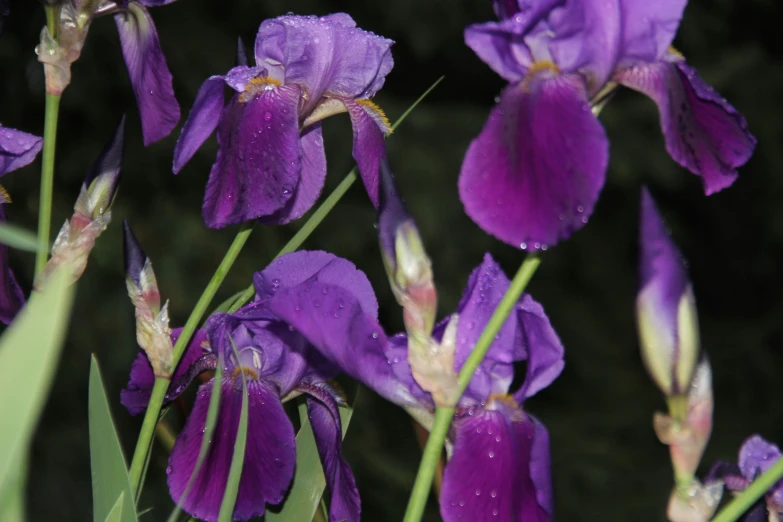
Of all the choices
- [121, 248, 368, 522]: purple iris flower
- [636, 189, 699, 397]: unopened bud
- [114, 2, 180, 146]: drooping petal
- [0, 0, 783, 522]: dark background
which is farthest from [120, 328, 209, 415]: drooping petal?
[0, 0, 783, 522]: dark background

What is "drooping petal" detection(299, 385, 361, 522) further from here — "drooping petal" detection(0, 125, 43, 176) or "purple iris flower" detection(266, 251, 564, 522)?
"drooping petal" detection(0, 125, 43, 176)

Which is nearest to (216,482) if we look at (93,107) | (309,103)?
(309,103)

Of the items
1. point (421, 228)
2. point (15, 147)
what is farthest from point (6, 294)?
point (421, 228)

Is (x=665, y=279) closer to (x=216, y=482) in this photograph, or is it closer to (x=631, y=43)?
(x=631, y=43)

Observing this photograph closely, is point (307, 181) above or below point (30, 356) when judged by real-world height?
below

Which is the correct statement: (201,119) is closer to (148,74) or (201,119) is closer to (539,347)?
(148,74)

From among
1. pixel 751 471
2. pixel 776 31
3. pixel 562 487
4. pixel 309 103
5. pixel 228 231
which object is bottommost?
pixel 562 487
